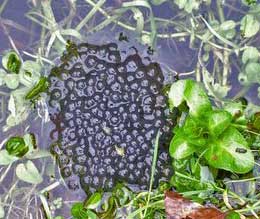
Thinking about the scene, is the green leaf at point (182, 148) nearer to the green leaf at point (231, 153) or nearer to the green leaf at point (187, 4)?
the green leaf at point (231, 153)

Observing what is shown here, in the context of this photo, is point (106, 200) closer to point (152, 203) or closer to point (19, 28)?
point (152, 203)

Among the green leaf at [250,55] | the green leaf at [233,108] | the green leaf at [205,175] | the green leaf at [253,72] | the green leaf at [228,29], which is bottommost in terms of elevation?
the green leaf at [205,175]

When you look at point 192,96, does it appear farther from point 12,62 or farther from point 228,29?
point 12,62

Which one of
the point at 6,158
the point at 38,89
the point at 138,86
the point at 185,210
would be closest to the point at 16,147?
the point at 6,158

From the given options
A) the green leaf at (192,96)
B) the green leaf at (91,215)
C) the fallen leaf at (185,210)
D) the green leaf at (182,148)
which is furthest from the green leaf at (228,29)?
the green leaf at (91,215)

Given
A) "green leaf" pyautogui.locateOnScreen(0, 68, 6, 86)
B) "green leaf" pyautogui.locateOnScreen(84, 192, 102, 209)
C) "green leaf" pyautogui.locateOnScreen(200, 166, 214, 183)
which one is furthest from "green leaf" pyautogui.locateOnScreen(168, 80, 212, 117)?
"green leaf" pyautogui.locateOnScreen(0, 68, 6, 86)

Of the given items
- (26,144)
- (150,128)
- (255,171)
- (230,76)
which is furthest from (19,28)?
(255,171)
